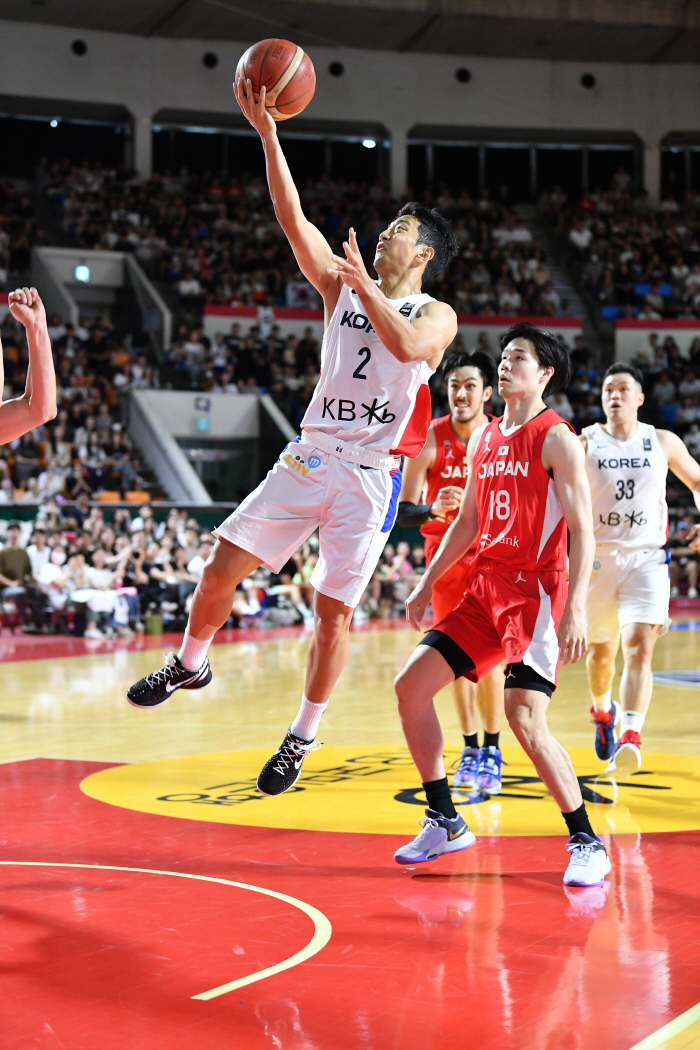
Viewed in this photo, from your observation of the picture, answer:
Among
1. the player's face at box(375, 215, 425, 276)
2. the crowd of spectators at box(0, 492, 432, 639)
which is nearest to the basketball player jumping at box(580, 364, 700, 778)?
the player's face at box(375, 215, 425, 276)

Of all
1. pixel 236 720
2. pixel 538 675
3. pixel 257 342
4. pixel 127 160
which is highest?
pixel 127 160

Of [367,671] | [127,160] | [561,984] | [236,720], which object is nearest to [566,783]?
[561,984]

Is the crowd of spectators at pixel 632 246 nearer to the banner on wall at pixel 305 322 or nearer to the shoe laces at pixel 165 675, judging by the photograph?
the banner on wall at pixel 305 322

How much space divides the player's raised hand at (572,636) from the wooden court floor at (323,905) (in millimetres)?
836

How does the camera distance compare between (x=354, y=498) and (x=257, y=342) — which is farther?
(x=257, y=342)

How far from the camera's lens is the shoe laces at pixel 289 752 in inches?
180

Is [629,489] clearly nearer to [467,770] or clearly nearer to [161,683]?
[467,770]

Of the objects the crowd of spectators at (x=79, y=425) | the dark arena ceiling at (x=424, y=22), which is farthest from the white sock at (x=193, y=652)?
the dark arena ceiling at (x=424, y=22)

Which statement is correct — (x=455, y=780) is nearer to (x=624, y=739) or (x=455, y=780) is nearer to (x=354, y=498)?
(x=624, y=739)

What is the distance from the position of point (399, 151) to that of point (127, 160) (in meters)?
6.69

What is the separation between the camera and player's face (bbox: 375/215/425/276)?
469 cm

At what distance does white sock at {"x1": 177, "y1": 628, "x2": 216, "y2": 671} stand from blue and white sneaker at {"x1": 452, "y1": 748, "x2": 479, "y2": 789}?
6.39ft

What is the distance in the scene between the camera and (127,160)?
2828cm

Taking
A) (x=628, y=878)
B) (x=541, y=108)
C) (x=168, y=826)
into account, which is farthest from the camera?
(x=541, y=108)
